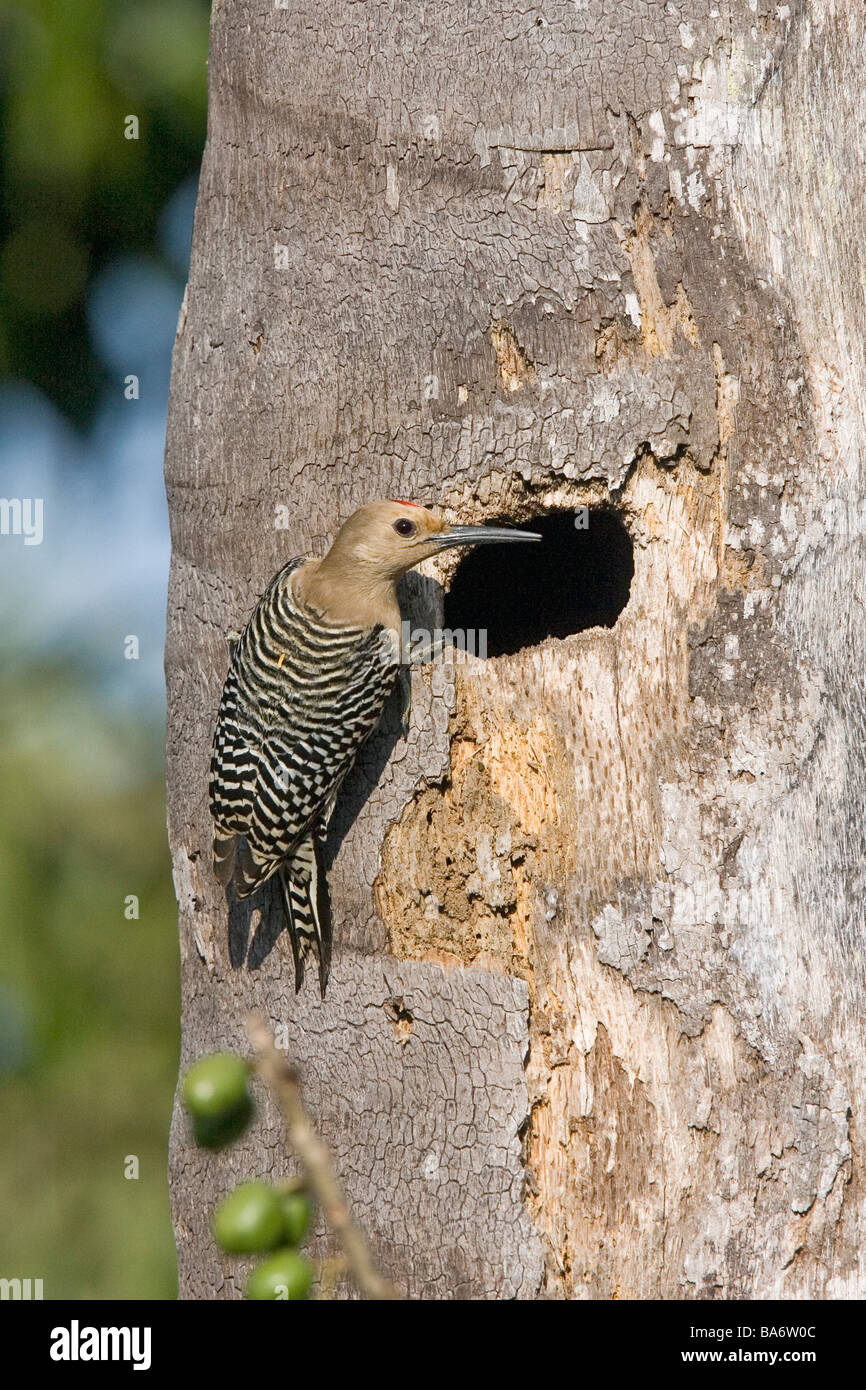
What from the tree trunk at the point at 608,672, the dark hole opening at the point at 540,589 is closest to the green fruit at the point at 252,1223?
the tree trunk at the point at 608,672

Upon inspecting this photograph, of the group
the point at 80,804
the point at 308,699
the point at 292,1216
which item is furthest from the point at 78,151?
the point at 292,1216

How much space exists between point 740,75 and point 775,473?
0.77 metres

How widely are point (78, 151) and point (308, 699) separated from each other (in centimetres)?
306

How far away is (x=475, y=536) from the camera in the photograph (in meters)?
3.06

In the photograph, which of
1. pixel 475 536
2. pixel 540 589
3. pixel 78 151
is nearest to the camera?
pixel 475 536

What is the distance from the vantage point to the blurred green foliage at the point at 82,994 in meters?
5.53

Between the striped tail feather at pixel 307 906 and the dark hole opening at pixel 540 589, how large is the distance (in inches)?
37.7

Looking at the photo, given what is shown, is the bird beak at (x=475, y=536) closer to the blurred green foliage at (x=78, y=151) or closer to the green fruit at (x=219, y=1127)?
the green fruit at (x=219, y=1127)

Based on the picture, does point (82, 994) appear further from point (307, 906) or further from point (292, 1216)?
point (292, 1216)

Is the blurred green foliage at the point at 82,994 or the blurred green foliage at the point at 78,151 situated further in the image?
the blurred green foliage at the point at 82,994

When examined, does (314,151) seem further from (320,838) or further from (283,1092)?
(283,1092)

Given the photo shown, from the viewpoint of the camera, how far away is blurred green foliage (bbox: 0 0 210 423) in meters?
5.29

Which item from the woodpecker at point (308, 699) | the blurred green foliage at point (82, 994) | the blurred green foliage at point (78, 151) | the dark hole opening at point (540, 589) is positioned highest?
the blurred green foliage at point (78, 151)
